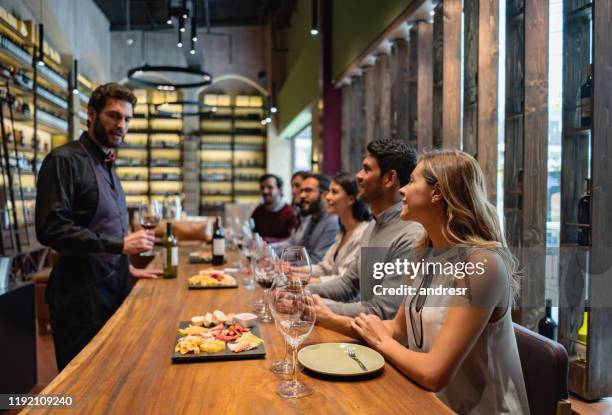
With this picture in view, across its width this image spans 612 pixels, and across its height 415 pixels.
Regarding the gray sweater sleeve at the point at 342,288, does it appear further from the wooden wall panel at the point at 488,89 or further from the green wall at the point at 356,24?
the green wall at the point at 356,24

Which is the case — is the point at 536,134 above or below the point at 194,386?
above

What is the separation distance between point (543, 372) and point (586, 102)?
58.5 inches

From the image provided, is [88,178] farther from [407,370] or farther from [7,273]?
[407,370]

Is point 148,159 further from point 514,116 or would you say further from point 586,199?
point 586,199

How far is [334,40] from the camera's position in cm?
675

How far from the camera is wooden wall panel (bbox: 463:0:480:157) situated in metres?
3.21

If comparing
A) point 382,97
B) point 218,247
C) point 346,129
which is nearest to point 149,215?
point 218,247

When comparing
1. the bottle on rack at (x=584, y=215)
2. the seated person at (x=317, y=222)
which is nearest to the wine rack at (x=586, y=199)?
the bottle on rack at (x=584, y=215)

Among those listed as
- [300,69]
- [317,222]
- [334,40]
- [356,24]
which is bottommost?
[317,222]

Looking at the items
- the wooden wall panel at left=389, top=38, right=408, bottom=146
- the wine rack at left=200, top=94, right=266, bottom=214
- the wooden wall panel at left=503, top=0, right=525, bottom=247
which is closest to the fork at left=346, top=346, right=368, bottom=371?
the wooden wall panel at left=503, top=0, right=525, bottom=247

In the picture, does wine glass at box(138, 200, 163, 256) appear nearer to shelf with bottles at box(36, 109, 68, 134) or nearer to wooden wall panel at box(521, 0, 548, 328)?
wooden wall panel at box(521, 0, 548, 328)

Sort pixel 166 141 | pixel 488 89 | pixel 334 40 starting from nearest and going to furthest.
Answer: pixel 488 89 < pixel 334 40 < pixel 166 141

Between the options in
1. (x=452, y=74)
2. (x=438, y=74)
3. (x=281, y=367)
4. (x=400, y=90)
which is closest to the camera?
(x=281, y=367)

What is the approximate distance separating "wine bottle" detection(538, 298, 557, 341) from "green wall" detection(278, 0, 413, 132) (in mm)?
2547
